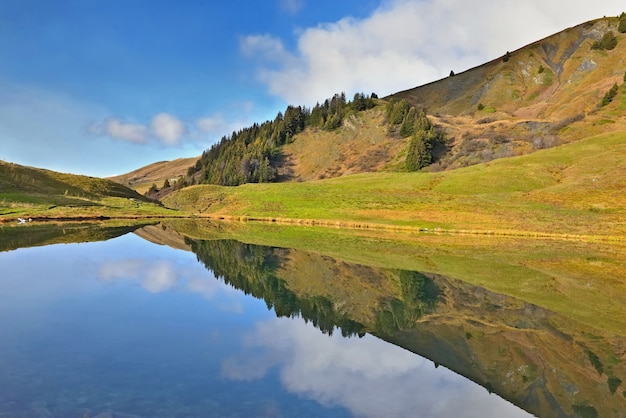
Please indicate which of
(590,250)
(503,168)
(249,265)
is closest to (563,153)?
(503,168)

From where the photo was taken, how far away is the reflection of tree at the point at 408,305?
67.8ft

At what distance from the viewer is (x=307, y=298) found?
25.3 meters

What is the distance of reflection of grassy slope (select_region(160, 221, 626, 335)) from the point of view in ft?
84.5

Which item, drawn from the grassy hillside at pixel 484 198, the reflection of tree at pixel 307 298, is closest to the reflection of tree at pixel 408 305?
the reflection of tree at pixel 307 298

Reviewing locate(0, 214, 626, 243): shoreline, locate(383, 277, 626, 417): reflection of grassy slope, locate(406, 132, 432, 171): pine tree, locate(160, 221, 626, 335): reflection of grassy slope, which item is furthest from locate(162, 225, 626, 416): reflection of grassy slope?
locate(406, 132, 432, 171): pine tree

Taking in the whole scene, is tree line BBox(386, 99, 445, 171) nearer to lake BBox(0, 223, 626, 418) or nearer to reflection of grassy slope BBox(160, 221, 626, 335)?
reflection of grassy slope BBox(160, 221, 626, 335)

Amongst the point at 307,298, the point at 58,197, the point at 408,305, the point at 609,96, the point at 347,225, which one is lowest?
the point at 408,305

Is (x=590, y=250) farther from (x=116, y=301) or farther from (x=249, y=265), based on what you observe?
(x=116, y=301)

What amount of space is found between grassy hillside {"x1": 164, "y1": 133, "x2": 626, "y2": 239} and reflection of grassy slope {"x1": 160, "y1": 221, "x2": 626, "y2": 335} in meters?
10.7

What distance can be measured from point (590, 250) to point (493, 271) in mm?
22355

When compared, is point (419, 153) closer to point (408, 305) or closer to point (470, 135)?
point (470, 135)

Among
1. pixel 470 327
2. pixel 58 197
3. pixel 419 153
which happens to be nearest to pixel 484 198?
pixel 419 153

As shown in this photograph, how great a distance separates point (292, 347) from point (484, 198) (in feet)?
235

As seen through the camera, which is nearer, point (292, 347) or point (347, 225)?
point (292, 347)
